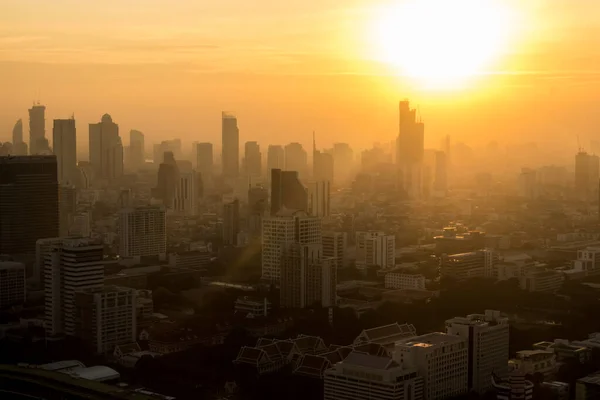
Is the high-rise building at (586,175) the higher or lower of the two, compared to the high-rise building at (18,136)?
lower

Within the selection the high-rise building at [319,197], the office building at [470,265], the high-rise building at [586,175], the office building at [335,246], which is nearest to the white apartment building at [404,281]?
the office building at [470,265]

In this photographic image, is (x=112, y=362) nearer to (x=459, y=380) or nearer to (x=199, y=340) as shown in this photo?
(x=199, y=340)

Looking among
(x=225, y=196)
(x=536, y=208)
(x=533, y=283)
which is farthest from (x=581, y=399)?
(x=225, y=196)

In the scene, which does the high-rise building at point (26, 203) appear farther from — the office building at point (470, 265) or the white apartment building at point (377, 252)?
the office building at point (470, 265)

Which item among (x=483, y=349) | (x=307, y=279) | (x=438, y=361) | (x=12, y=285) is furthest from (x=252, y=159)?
(x=438, y=361)

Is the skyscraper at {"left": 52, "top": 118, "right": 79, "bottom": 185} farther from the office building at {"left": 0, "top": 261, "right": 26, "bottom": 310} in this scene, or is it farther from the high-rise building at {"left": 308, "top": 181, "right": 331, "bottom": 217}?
the office building at {"left": 0, "top": 261, "right": 26, "bottom": 310}
